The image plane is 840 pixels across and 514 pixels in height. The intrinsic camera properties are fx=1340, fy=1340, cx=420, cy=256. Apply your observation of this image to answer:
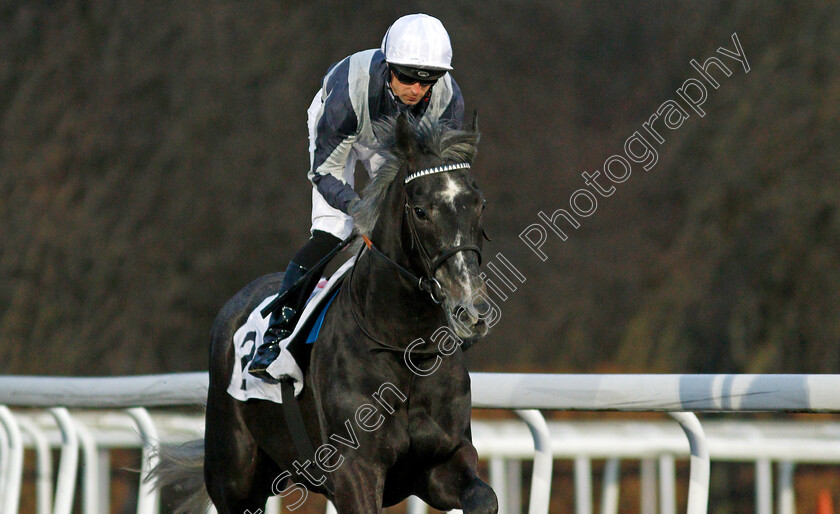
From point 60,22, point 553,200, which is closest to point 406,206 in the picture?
point 553,200

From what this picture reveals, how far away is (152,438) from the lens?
5.75 meters

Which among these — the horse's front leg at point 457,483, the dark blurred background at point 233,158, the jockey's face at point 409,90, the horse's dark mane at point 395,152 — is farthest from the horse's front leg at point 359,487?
the dark blurred background at point 233,158

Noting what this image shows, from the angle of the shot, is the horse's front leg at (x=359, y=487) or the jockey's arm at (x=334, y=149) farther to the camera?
the jockey's arm at (x=334, y=149)

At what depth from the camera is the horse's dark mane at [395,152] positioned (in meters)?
4.02

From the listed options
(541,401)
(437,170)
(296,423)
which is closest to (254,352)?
(296,423)

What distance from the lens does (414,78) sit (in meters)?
4.30

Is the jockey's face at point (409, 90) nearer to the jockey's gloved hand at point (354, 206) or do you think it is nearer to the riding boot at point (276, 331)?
the jockey's gloved hand at point (354, 206)

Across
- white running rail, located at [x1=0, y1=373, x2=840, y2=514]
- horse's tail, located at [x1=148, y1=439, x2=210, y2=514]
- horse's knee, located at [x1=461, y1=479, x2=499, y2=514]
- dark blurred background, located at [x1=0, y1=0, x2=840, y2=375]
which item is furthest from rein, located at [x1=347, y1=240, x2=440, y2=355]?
dark blurred background, located at [x1=0, y1=0, x2=840, y2=375]

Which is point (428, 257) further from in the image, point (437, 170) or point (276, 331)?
point (276, 331)

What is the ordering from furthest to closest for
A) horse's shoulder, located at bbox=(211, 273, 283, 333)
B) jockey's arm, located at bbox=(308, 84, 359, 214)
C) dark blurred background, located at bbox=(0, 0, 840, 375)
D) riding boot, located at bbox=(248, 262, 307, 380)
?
1. dark blurred background, located at bbox=(0, 0, 840, 375)
2. horse's shoulder, located at bbox=(211, 273, 283, 333)
3. riding boot, located at bbox=(248, 262, 307, 380)
4. jockey's arm, located at bbox=(308, 84, 359, 214)

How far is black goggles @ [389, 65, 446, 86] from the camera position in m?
4.29

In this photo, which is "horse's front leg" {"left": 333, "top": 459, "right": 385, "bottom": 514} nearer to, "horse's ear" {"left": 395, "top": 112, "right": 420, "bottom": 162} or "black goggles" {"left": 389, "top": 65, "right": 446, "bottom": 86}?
"horse's ear" {"left": 395, "top": 112, "right": 420, "bottom": 162}

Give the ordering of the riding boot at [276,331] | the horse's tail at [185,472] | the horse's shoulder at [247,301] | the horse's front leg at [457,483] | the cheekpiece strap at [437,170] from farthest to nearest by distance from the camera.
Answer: the horse's tail at [185,472] < the horse's shoulder at [247,301] < the riding boot at [276,331] < the horse's front leg at [457,483] < the cheekpiece strap at [437,170]

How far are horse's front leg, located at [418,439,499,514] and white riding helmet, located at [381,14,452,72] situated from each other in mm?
1189
